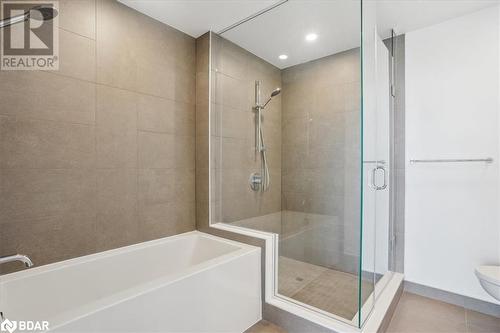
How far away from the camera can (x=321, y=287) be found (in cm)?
187

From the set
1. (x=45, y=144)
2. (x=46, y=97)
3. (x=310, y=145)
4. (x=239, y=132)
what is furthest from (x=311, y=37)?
(x=45, y=144)

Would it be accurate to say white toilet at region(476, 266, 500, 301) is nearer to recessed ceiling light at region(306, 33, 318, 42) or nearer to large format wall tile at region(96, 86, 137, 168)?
recessed ceiling light at region(306, 33, 318, 42)

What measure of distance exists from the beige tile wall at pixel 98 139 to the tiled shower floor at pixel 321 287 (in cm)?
103

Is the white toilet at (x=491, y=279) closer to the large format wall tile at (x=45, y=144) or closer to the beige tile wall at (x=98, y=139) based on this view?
the beige tile wall at (x=98, y=139)

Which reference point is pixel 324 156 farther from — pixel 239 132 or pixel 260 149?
pixel 239 132

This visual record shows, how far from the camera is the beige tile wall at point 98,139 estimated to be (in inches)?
58.5

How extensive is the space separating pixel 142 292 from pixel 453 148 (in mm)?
2523

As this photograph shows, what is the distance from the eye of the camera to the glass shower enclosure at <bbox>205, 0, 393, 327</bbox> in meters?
1.65

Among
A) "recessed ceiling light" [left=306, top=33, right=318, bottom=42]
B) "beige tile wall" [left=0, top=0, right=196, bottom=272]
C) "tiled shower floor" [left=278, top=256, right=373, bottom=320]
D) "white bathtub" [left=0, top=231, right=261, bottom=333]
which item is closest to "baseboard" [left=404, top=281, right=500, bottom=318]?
"tiled shower floor" [left=278, top=256, right=373, bottom=320]

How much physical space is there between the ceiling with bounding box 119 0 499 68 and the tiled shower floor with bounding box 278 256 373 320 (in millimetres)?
1583

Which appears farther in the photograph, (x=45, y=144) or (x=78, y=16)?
(x=78, y=16)

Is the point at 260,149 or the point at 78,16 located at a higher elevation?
the point at 78,16

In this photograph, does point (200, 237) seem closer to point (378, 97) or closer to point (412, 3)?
point (378, 97)

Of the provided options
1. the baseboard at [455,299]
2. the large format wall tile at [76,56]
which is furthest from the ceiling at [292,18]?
the baseboard at [455,299]
